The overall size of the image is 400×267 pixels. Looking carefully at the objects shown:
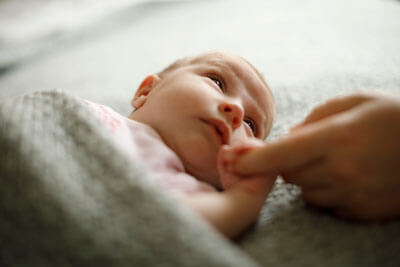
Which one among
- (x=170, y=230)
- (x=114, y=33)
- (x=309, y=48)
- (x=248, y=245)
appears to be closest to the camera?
(x=170, y=230)

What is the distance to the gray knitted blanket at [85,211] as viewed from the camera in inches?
17.6

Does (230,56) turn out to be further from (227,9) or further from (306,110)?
(227,9)

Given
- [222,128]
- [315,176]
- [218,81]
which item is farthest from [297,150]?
[218,81]

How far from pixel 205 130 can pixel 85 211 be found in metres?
0.31

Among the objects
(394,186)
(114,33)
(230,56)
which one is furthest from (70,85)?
(394,186)

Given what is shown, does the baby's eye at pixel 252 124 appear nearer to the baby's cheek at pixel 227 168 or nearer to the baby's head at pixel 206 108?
the baby's head at pixel 206 108

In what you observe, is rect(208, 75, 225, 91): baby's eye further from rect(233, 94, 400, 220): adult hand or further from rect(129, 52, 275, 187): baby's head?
rect(233, 94, 400, 220): adult hand

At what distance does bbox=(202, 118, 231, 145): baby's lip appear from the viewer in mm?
731

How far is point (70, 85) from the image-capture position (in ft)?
4.82

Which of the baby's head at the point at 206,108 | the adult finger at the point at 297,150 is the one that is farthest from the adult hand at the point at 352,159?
the baby's head at the point at 206,108

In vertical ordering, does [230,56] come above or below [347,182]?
above

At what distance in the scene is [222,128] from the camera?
0.73 m

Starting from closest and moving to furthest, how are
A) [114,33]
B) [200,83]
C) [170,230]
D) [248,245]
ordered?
[170,230]
[248,245]
[200,83]
[114,33]

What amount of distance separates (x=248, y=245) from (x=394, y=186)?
214mm
